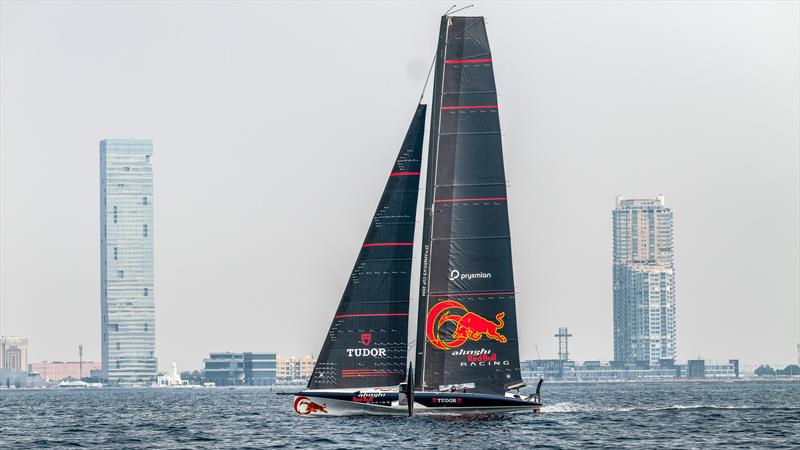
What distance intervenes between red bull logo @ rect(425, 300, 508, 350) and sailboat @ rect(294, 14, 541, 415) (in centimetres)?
4

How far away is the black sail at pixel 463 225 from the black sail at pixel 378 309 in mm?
1384

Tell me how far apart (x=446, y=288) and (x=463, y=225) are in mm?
2837

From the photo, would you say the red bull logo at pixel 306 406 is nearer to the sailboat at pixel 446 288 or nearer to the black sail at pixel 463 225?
the sailboat at pixel 446 288

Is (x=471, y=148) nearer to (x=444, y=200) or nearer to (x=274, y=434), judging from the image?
(x=444, y=200)

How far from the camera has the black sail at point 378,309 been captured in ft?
209

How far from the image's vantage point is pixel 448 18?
2451 inches

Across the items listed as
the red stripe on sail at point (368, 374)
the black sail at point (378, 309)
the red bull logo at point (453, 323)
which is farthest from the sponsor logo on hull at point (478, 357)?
the red stripe on sail at point (368, 374)

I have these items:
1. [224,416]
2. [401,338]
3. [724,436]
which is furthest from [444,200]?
[224,416]

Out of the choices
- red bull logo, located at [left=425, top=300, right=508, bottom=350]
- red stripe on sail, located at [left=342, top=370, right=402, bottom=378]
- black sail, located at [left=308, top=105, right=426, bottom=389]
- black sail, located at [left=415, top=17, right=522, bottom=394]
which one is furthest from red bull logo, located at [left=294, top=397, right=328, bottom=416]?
red bull logo, located at [left=425, top=300, right=508, bottom=350]

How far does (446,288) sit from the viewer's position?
62.6 metres

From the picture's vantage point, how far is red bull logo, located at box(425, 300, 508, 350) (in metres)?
62.7

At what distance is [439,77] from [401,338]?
11562 millimetres

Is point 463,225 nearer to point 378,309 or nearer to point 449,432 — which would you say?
point 378,309

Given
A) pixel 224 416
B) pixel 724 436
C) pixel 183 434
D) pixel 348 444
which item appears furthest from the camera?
pixel 224 416
